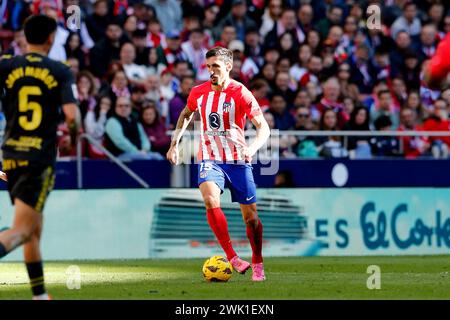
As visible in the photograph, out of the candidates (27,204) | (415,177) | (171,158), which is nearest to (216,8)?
(415,177)

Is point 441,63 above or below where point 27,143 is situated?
above

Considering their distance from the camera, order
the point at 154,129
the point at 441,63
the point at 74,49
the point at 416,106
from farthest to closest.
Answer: the point at 416,106, the point at 74,49, the point at 154,129, the point at 441,63

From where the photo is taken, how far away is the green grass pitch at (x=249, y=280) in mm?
11109

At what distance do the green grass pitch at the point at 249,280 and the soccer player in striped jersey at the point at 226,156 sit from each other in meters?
0.54

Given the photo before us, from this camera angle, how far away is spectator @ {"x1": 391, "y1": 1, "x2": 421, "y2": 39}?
79.7 feet

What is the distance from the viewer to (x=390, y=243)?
60.8ft

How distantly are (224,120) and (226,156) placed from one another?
39 cm

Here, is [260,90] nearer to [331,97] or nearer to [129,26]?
[331,97]

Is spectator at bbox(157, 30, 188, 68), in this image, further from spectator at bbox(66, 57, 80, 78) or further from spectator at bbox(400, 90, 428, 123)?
spectator at bbox(400, 90, 428, 123)

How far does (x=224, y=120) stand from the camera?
13016mm

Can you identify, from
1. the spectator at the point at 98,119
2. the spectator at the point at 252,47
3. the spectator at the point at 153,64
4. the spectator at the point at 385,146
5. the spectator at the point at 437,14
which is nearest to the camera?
the spectator at the point at 98,119

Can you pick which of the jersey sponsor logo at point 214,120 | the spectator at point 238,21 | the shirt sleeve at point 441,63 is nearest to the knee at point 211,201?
the jersey sponsor logo at point 214,120

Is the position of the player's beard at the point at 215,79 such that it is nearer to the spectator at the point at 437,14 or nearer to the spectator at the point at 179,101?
the spectator at the point at 179,101

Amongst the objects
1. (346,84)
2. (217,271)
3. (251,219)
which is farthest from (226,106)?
(346,84)
